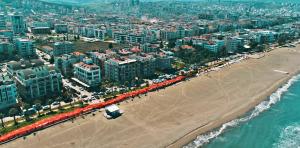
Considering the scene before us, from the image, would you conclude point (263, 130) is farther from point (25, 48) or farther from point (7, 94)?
point (25, 48)

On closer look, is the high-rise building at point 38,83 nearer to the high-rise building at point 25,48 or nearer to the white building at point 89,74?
the white building at point 89,74

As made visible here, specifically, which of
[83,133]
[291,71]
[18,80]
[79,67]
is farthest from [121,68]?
[291,71]

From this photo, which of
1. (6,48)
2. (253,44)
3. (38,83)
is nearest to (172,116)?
(38,83)

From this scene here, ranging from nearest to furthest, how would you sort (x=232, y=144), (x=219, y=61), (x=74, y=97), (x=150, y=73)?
1. (x=232, y=144)
2. (x=74, y=97)
3. (x=150, y=73)
4. (x=219, y=61)

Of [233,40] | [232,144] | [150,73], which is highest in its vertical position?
[233,40]

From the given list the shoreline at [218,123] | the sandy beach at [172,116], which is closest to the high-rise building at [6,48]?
the sandy beach at [172,116]

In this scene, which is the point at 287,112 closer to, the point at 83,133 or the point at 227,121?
the point at 227,121
